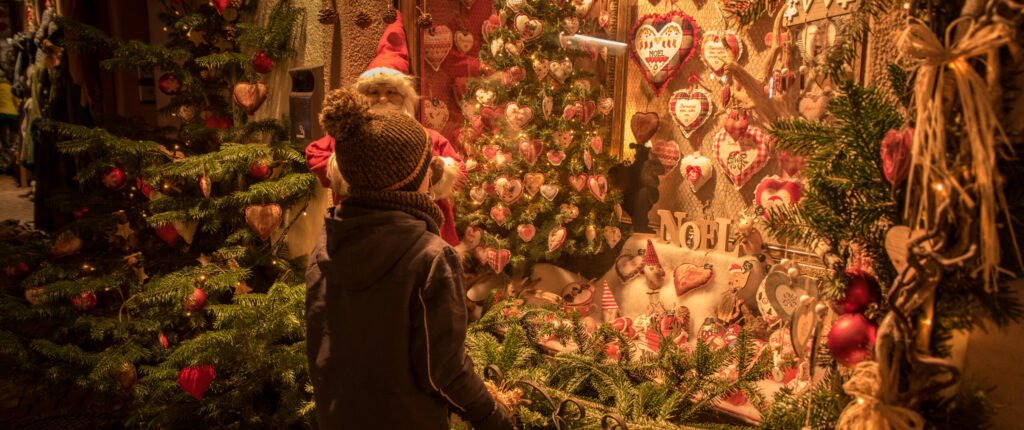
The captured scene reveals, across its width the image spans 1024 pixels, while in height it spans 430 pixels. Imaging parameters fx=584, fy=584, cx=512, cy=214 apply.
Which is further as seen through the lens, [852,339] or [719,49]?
[719,49]

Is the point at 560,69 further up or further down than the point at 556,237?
further up

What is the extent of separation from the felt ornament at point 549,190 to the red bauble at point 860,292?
211 cm

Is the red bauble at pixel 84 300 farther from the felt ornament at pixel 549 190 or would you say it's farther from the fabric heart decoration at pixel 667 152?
the fabric heart decoration at pixel 667 152

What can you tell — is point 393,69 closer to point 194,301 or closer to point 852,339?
point 194,301

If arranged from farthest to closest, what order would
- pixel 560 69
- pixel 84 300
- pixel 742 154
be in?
pixel 560 69 < pixel 84 300 < pixel 742 154

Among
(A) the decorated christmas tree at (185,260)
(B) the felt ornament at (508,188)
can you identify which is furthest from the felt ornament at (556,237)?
(A) the decorated christmas tree at (185,260)

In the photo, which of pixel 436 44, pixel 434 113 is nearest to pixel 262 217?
pixel 434 113

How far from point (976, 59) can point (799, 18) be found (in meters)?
1.88

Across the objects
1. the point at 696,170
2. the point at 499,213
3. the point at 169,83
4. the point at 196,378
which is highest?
the point at 169,83

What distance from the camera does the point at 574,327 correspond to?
7.59 ft

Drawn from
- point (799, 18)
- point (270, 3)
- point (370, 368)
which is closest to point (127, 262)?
point (270, 3)

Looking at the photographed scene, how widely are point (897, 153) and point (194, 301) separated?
2.69m

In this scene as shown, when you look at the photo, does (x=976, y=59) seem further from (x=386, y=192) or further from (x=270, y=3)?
(x=270, y=3)

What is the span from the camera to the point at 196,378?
2418 mm
